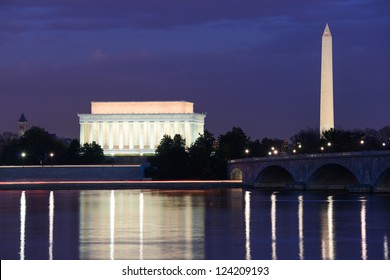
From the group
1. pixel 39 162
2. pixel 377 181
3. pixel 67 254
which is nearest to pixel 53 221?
pixel 67 254

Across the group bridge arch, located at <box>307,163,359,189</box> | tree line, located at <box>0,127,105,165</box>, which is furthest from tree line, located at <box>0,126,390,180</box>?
bridge arch, located at <box>307,163,359,189</box>

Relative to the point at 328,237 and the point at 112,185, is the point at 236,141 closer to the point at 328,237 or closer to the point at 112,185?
the point at 112,185

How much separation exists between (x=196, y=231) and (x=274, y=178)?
3108 inches

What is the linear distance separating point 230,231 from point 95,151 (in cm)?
13296

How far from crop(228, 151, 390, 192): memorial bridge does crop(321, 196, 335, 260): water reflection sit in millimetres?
25931

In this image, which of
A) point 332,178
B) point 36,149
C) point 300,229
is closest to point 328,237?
point 300,229

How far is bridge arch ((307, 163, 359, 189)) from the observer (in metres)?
107

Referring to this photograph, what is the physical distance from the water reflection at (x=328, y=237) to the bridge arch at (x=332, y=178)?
129 feet

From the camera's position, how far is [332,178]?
111 meters

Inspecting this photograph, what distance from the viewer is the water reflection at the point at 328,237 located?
39312mm

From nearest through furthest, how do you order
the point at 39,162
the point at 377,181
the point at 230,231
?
the point at 230,231
the point at 377,181
the point at 39,162

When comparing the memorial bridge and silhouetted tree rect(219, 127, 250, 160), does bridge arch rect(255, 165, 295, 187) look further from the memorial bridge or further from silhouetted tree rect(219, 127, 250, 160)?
silhouetted tree rect(219, 127, 250, 160)
